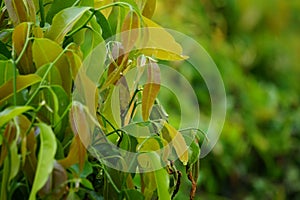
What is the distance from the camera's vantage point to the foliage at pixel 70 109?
44 cm

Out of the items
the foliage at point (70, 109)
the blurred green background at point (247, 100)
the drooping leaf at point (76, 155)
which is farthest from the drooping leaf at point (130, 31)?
the blurred green background at point (247, 100)

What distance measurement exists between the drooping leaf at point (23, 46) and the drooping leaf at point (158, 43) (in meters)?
0.09

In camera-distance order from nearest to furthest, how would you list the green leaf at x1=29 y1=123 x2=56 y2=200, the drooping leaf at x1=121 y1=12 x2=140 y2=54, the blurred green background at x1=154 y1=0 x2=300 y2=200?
the green leaf at x1=29 y1=123 x2=56 y2=200 < the drooping leaf at x1=121 y1=12 x2=140 y2=54 < the blurred green background at x1=154 y1=0 x2=300 y2=200

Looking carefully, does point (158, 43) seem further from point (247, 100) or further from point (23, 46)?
point (247, 100)

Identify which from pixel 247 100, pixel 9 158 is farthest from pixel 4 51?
pixel 247 100

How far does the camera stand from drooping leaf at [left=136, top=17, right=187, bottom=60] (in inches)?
21.5

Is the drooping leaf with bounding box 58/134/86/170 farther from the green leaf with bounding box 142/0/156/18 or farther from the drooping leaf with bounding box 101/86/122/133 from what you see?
the green leaf with bounding box 142/0/156/18

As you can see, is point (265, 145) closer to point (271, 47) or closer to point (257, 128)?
point (257, 128)

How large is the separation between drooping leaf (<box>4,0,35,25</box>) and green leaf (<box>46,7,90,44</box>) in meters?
0.03

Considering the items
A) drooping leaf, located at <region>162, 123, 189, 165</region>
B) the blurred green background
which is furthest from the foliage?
the blurred green background

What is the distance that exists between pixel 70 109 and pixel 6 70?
8cm

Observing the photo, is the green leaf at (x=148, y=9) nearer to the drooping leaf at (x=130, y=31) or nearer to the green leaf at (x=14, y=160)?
the drooping leaf at (x=130, y=31)

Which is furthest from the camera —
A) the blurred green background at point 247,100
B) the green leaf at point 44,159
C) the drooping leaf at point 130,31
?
the blurred green background at point 247,100

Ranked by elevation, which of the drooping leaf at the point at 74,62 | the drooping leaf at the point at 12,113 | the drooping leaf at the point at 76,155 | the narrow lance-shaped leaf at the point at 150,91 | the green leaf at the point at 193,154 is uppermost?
the drooping leaf at the point at 74,62
